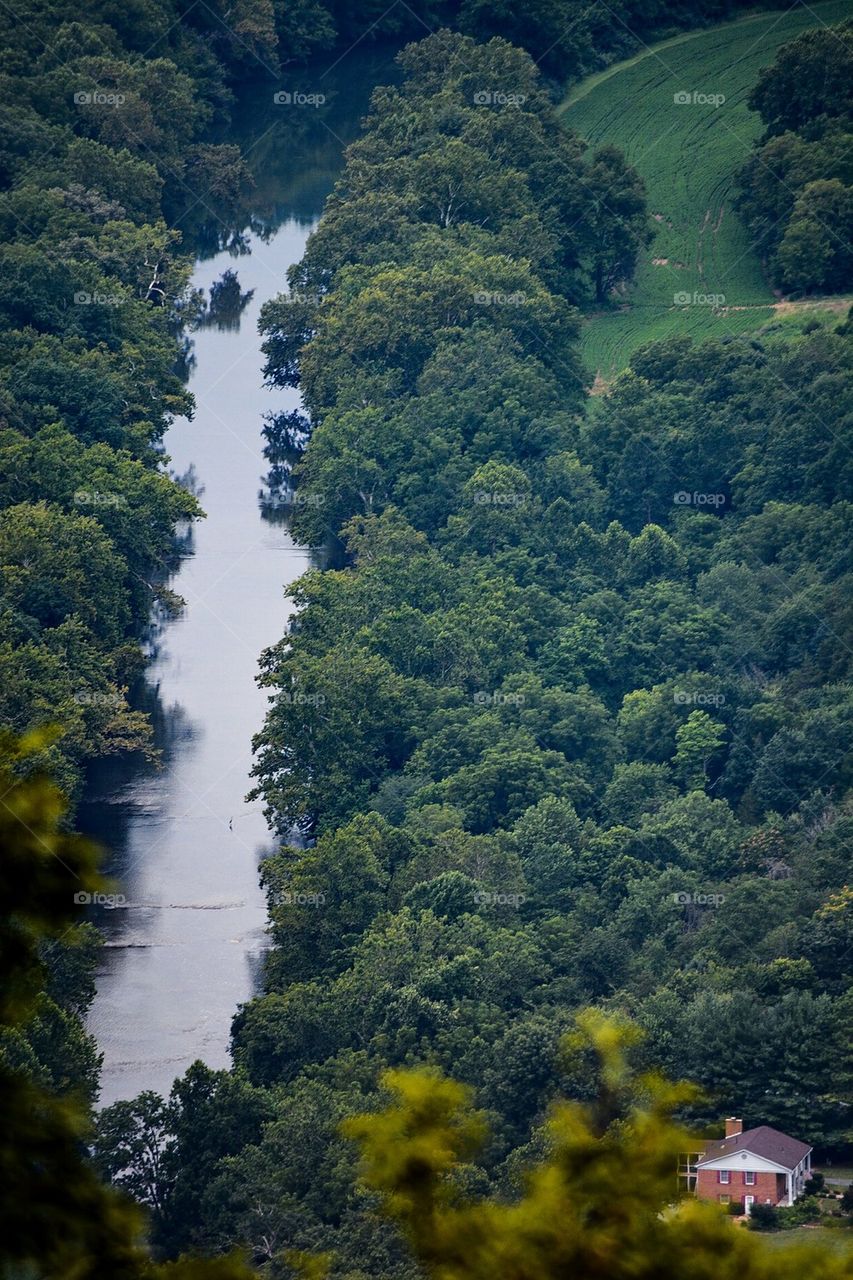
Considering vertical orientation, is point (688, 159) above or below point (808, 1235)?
above

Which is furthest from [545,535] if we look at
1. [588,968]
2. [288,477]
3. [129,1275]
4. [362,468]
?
[129,1275]

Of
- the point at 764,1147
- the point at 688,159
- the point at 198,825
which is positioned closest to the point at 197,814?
the point at 198,825

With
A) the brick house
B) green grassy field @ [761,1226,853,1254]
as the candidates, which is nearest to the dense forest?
the brick house

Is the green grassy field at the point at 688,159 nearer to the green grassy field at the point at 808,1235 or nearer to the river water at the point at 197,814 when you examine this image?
the river water at the point at 197,814

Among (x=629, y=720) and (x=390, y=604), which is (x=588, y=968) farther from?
(x=390, y=604)

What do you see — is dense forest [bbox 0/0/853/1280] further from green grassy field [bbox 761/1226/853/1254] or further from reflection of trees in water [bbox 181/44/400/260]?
green grassy field [bbox 761/1226/853/1254]

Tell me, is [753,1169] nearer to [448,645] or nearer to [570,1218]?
→ [448,645]

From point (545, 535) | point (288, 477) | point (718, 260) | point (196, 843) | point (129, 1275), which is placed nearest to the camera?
point (129, 1275)
